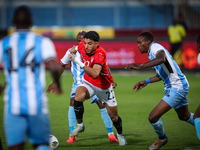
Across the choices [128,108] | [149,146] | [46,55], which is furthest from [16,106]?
[128,108]

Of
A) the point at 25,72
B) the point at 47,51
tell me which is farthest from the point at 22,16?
the point at 25,72

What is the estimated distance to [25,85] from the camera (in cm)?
305

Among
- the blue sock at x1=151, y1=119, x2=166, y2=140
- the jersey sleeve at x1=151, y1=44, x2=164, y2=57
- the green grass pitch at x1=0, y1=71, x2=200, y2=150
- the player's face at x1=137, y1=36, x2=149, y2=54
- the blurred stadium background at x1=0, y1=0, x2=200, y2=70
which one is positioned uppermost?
the blurred stadium background at x1=0, y1=0, x2=200, y2=70

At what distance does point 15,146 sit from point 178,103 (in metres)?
3.02

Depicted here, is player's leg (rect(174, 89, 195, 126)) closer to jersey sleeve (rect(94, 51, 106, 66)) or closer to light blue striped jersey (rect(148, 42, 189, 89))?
light blue striped jersey (rect(148, 42, 189, 89))

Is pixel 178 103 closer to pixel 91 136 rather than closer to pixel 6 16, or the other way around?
pixel 91 136

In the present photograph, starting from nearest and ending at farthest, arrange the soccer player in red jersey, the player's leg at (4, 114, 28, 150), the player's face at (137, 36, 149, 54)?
the player's leg at (4, 114, 28, 150), the player's face at (137, 36, 149, 54), the soccer player in red jersey

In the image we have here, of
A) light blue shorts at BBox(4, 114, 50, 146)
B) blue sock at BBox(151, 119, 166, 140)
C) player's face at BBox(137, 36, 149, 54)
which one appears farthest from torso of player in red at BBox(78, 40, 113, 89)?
light blue shorts at BBox(4, 114, 50, 146)

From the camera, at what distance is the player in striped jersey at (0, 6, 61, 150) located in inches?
120

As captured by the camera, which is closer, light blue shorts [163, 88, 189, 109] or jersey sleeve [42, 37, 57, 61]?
jersey sleeve [42, 37, 57, 61]

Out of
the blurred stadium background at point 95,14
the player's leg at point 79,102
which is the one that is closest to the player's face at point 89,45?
the player's leg at point 79,102

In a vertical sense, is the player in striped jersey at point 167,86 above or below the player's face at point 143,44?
below

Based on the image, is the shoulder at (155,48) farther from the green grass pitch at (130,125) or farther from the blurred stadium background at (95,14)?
the blurred stadium background at (95,14)

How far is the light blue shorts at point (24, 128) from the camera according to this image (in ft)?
10.0
